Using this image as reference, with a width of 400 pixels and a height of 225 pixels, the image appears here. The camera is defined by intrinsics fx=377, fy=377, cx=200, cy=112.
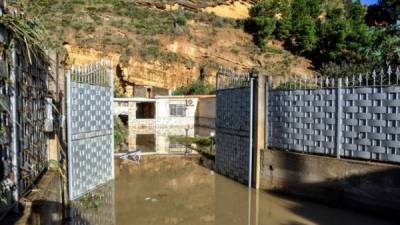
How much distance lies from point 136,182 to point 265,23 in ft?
128

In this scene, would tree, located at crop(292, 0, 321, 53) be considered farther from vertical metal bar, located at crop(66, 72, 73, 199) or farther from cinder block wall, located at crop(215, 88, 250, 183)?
vertical metal bar, located at crop(66, 72, 73, 199)

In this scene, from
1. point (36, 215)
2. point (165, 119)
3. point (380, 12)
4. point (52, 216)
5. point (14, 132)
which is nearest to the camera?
point (14, 132)

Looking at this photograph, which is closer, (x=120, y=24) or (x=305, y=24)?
(x=120, y=24)

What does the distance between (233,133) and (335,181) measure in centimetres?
347

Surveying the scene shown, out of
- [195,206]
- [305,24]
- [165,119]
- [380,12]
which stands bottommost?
[195,206]

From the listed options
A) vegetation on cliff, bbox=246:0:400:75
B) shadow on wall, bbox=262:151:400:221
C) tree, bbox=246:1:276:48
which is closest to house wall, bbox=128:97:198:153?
shadow on wall, bbox=262:151:400:221

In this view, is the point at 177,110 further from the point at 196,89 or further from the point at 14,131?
the point at 14,131

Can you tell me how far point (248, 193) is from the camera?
9.10 metres

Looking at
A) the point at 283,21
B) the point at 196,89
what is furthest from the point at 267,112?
the point at 283,21

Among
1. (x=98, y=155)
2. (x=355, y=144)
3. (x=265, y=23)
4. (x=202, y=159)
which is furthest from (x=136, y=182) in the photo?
(x=265, y=23)

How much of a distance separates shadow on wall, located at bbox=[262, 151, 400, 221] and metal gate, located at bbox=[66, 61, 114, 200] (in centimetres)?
392

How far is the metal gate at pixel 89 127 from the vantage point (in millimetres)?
7410

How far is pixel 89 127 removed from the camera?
8.20 metres

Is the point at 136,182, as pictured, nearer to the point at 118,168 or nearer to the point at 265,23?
the point at 118,168
